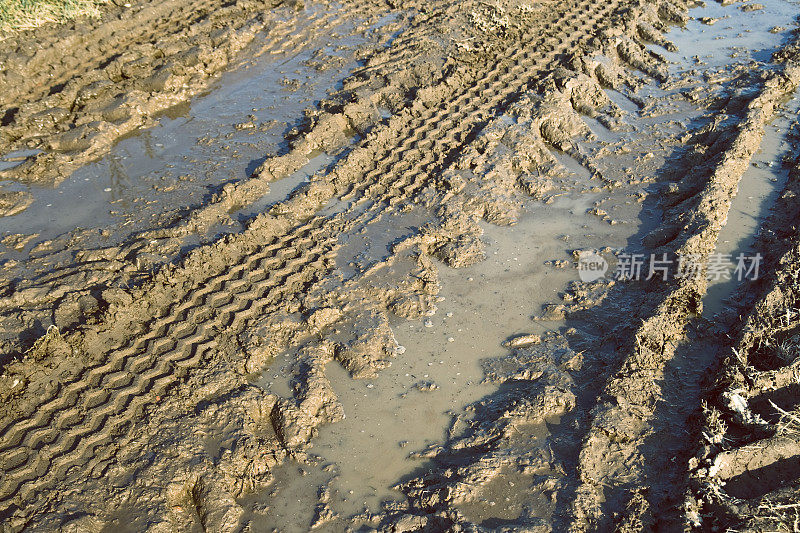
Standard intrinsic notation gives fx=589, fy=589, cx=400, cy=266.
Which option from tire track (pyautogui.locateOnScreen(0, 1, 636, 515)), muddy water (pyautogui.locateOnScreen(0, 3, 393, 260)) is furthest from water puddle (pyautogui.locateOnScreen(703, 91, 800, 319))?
muddy water (pyautogui.locateOnScreen(0, 3, 393, 260))

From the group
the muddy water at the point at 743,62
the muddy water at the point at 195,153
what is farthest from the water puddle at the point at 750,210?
the muddy water at the point at 195,153

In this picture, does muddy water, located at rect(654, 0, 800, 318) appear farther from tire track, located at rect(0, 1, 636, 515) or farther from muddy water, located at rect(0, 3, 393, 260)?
muddy water, located at rect(0, 3, 393, 260)

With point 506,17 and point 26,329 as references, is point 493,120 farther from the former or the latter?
point 26,329

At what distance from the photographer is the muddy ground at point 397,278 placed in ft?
13.1

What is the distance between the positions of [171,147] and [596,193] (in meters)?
5.13

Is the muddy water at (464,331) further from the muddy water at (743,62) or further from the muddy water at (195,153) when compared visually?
the muddy water at (195,153)

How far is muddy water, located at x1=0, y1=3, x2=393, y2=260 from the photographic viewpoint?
6273 millimetres

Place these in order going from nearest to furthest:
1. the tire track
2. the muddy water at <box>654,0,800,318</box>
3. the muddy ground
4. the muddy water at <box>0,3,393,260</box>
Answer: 1. the muddy ground
2. the tire track
3. the muddy water at <box>654,0,800,318</box>
4. the muddy water at <box>0,3,393,260</box>

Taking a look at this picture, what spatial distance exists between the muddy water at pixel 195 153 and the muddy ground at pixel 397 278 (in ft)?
0.14

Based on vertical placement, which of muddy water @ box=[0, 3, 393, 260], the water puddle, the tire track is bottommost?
the water puddle

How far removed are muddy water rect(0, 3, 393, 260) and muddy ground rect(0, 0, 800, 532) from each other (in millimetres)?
41

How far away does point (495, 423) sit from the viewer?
437 centimetres

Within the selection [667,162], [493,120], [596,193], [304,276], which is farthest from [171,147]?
[667,162]

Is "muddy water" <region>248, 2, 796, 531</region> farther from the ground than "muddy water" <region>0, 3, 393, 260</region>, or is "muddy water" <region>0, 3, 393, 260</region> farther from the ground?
"muddy water" <region>0, 3, 393, 260</region>
